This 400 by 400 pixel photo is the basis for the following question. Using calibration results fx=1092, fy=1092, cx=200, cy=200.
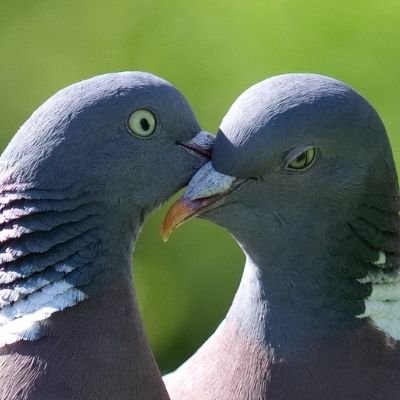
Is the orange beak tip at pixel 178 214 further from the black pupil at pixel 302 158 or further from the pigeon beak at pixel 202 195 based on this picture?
Result: the black pupil at pixel 302 158

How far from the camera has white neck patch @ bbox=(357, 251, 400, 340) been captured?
87.4 inches

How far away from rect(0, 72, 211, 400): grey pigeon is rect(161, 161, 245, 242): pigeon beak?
0.27 feet

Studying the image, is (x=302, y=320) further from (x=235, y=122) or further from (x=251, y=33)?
(x=251, y=33)

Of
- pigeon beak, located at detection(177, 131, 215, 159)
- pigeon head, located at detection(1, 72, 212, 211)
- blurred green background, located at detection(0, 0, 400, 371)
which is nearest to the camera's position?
pigeon head, located at detection(1, 72, 212, 211)

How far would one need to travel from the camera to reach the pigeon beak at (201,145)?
2.22 meters

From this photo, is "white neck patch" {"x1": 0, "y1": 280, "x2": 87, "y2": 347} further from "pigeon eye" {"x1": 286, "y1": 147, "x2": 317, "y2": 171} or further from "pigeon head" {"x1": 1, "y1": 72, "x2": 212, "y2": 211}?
"pigeon eye" {"x1": 286, "y1": 147, "x2": 317, "y2": 171}

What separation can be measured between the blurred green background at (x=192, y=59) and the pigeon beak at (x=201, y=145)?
158 centimetres

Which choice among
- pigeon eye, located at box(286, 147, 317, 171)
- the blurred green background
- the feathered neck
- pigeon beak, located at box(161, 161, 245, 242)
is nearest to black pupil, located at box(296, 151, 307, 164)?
pigeon eye, located at box(286, 147, 317, 171)

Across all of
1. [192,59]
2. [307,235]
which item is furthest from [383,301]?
[192,59]

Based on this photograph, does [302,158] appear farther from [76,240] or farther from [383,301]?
[76,240]

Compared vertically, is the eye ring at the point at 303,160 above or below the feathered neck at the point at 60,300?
above

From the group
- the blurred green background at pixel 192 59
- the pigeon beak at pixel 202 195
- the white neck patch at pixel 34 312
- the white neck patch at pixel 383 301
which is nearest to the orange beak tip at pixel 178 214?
the pigeon beak at pixel 202 195

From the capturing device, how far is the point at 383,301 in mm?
2236

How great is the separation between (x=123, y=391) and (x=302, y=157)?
1.87 feet
